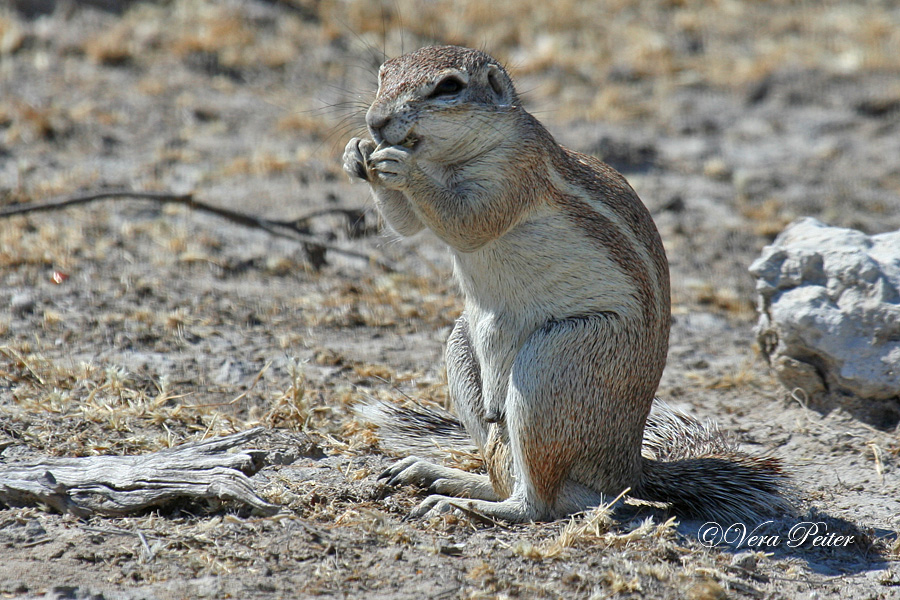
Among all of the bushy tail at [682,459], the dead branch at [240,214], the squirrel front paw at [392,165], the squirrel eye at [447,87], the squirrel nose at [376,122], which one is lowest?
the bushy tail at [682,459]

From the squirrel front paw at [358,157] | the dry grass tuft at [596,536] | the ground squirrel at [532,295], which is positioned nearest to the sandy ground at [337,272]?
the dry grass tuft at [596,536]

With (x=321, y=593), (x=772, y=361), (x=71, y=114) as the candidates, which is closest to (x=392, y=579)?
(x=321, y=593)

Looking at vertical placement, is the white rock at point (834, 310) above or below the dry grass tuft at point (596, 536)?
above

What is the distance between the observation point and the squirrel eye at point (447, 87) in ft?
11.5

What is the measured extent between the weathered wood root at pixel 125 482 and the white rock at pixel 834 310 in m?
2.57

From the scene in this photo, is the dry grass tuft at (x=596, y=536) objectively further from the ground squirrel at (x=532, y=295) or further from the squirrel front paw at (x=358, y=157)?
the squirrel front paw at (x=358, y=157)

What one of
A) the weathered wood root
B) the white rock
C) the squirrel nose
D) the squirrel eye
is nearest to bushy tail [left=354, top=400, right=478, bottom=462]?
the weathered wood root

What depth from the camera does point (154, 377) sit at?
15.4ft

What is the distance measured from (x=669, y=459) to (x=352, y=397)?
145 cm

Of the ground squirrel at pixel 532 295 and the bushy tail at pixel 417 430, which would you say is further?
the bushy tail at pixel 417 430

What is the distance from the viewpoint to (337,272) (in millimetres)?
6125

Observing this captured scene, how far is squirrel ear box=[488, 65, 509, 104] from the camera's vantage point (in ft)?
12.2

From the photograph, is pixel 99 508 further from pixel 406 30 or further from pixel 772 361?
pixel 406 30

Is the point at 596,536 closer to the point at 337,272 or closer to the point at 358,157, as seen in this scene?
the point at 358,157
